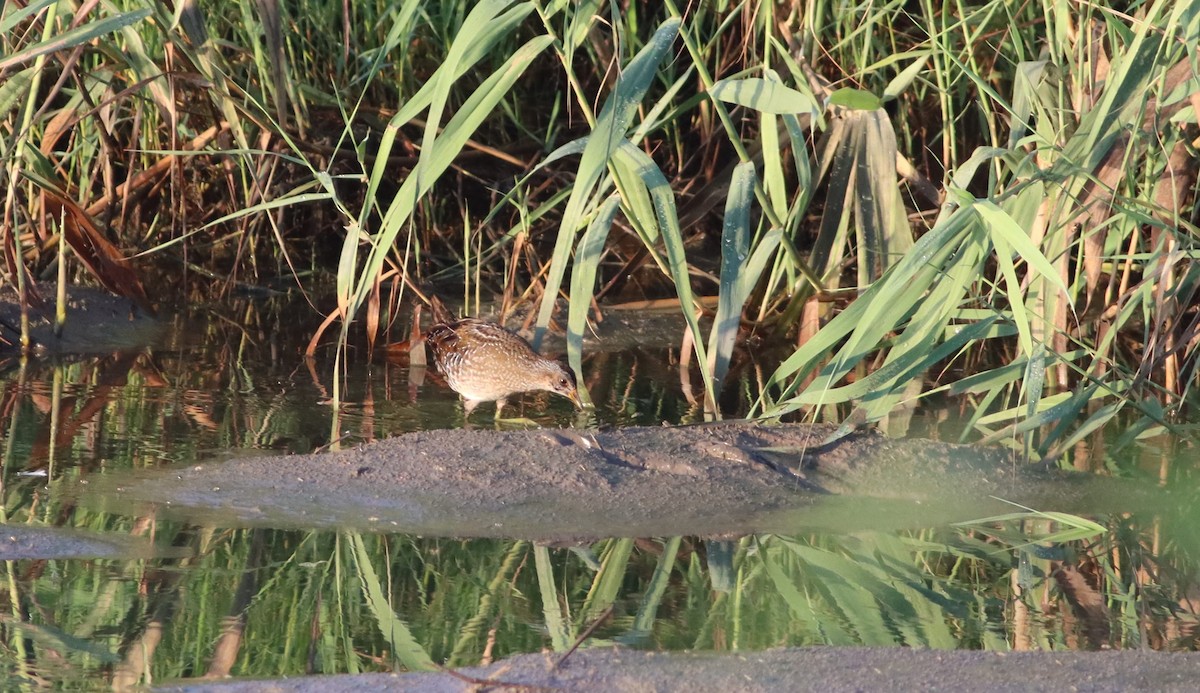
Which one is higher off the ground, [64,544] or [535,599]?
[64,544]

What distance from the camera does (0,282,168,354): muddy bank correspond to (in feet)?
20.0

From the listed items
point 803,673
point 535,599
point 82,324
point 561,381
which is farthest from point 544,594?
point 82,324

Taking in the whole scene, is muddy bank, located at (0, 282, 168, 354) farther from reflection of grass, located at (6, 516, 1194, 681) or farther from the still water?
reflection of grass, located at (6, 516, 1194, 681)

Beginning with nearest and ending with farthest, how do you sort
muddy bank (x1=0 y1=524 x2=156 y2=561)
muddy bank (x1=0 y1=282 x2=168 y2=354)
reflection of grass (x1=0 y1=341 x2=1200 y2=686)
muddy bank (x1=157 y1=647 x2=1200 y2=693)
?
muddy bank (x1=157 y1=647 x2=1200 y2=693) → reflection of grass (x1=0 y1=341 x2=1200 y2=686) → muddy bank (x1=0 y1=524 x2=156 y2=561) → muddy bank (x1=0 y1=282 x2=168 y2=354)

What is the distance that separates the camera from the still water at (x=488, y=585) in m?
3.09

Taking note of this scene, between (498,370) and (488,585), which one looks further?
(498,370)

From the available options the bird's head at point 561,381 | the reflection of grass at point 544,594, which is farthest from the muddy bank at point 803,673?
the bird's head at point 561,381

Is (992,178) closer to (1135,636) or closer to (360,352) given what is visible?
(1135,636)

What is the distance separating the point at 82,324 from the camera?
6.34 m

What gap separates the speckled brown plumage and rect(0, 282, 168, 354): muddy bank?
1504mm

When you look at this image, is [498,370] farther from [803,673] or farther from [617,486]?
[803,673]

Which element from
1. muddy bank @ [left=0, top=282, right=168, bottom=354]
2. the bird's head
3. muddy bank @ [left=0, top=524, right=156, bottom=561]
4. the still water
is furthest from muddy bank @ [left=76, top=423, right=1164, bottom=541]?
muddy bank @ [left=0, top=282, right=168, bottom=354]

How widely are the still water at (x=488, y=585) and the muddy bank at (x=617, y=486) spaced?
87 millimetres

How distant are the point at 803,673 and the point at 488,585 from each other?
0.85 meters
